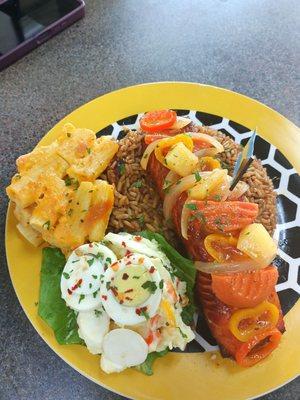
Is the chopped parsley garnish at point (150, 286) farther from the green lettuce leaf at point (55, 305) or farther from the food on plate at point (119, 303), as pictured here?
the green lettuce leaf at point (55, 305)

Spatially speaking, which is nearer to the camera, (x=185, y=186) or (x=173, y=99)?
(x=185, y=186)

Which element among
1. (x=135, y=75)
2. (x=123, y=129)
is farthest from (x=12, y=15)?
(x=123, y=129)

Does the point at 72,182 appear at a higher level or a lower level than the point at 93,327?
higher

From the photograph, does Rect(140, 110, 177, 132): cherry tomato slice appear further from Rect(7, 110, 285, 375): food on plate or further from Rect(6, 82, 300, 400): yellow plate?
Rect(6, 82, 300, 400): yellow plate

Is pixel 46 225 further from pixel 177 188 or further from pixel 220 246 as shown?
pixel 220 246

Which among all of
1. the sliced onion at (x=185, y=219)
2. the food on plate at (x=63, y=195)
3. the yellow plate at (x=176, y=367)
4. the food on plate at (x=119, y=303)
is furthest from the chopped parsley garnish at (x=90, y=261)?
the sliced onion at (x=185, y=219)

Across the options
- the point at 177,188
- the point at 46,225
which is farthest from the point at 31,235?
the point at 177,188

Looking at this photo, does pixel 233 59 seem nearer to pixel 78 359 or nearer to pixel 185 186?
pixel 185 186
